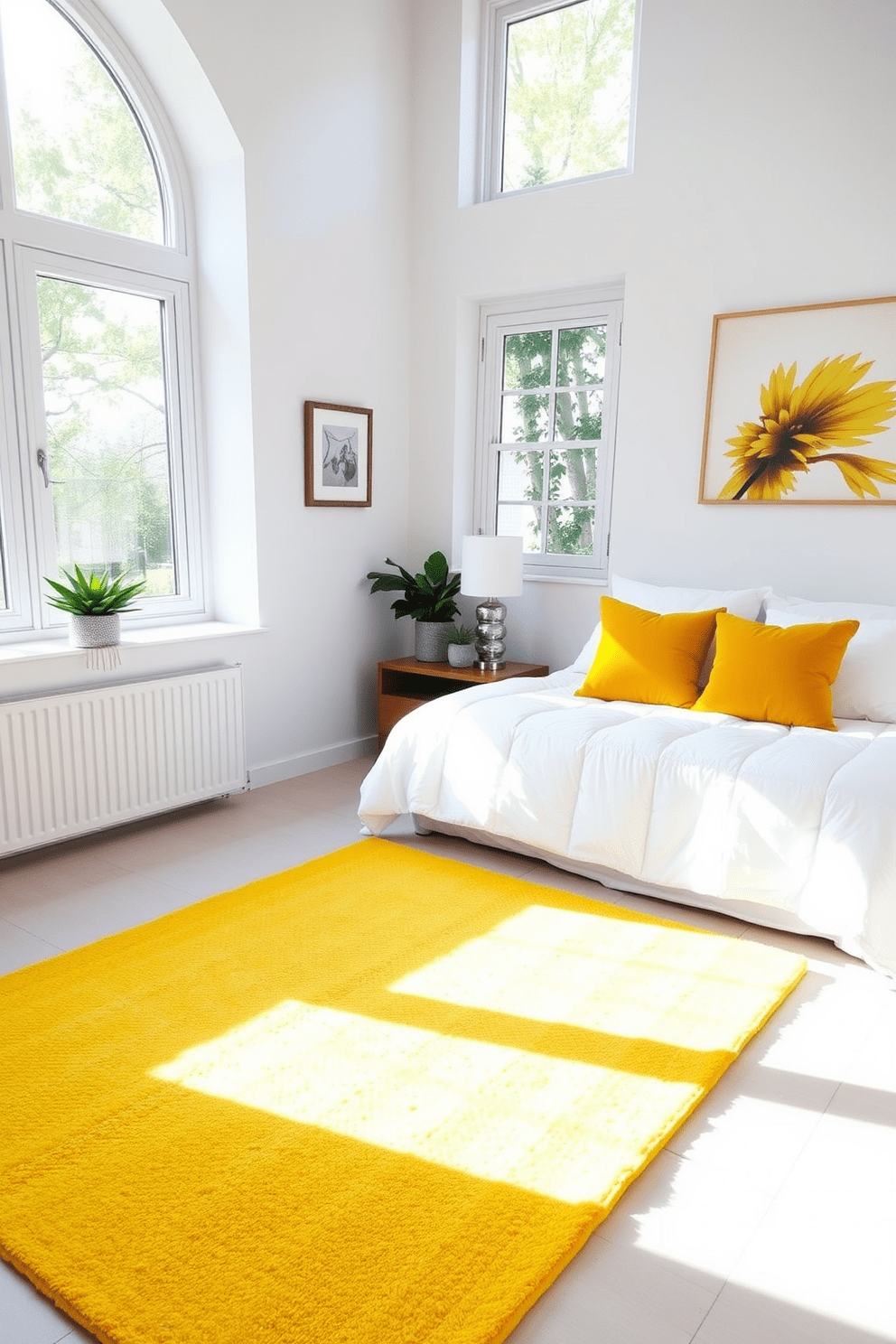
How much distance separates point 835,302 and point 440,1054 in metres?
3.04

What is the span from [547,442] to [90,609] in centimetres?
230

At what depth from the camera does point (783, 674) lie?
3115 mm

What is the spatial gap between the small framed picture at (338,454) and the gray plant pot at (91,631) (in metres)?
1.19

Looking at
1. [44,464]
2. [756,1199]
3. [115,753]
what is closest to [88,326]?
[44,464]

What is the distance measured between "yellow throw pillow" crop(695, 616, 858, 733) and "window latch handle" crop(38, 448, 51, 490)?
2.50m

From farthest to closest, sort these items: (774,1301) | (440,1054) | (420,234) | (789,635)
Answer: (420,234) → (789,635) → (440,1054) → (774,1301)

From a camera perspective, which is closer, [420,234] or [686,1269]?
[686,1269]

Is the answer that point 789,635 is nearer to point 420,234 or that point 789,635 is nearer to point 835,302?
point 835,302

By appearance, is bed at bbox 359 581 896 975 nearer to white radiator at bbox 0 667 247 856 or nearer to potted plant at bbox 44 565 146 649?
white radiator at bbox 0 667 247 856

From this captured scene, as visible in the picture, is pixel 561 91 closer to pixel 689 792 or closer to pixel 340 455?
pixel 340 455

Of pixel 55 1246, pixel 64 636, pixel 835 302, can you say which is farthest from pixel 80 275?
pixel 55 1246

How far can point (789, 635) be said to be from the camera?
315 centimetres

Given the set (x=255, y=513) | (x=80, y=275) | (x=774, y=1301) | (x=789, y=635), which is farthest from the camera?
(x=255, y=513)

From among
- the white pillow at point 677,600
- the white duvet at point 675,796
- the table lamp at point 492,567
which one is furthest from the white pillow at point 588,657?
the table lamp at point 492,567
